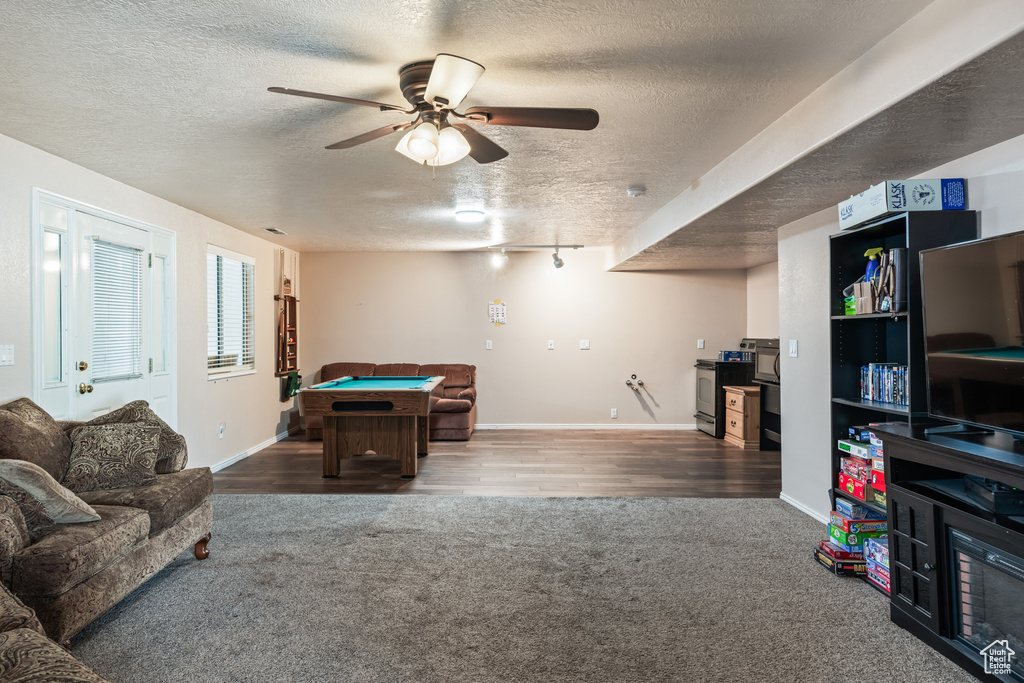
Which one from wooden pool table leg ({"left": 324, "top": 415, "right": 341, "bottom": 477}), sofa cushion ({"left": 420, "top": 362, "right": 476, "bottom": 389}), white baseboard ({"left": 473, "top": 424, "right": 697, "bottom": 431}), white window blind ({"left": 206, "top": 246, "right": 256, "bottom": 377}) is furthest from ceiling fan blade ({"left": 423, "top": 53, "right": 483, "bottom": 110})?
white baseboard ({"left": 473, "top": 424, "right": 697, "bottom": 431})

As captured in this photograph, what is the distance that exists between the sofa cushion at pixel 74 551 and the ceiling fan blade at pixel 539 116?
2254 mm

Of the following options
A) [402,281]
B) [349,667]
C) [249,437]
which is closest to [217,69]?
[349,667]

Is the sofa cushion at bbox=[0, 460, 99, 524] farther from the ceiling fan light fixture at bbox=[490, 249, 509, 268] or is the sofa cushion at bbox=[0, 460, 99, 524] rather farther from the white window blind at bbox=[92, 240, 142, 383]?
the ceiling fan light fixture at bbox=[490, 249, 509, 268]

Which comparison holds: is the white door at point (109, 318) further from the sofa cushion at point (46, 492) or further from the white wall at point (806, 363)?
the white wall at point (806, 363)

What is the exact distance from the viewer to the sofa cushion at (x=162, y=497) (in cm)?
273

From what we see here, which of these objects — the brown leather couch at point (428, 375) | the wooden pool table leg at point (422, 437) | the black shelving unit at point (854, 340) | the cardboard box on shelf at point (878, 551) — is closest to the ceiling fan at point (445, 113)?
the black shelving unit at point (854, 340)

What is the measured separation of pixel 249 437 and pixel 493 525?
353 cm

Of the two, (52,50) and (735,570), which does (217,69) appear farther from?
(735,570)

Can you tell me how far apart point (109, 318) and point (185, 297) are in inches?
36.5

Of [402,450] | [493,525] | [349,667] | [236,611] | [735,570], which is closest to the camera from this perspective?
[349,667]

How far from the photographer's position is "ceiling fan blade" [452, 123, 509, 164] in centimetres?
245

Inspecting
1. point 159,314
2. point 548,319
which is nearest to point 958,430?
point 159,314

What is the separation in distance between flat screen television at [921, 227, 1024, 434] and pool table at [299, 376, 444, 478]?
11.6ft

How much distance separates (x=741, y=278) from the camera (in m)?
7.60
